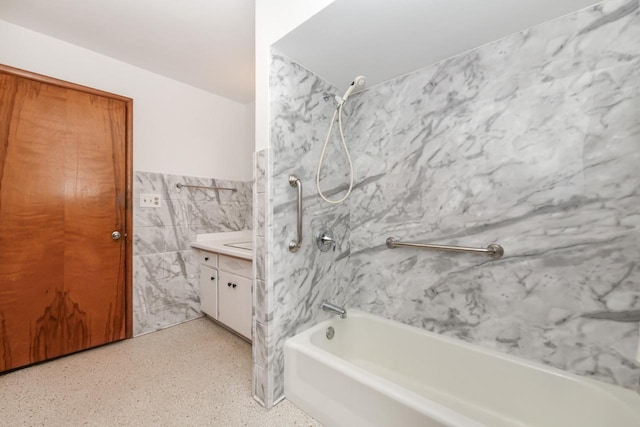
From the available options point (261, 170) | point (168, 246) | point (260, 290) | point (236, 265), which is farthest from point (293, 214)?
point (168, 246)

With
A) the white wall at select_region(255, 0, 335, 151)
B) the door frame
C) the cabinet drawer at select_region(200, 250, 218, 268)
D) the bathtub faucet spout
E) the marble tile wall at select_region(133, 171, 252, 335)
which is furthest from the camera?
the cabinet drawer at select_region(200, 250, 218, 268)

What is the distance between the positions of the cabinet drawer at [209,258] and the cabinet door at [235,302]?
0.15 m

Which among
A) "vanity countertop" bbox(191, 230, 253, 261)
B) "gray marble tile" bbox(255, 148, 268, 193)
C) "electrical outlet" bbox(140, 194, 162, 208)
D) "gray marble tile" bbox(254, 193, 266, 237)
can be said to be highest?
A: "gray marble tile" bbox(255, 148, 268, 193)

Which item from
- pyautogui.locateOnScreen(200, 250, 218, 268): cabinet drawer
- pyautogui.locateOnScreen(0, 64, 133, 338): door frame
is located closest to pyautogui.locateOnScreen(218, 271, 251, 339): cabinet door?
pyautogui.locateOnScreen(200, 250, 218, 268): cabinet drawer

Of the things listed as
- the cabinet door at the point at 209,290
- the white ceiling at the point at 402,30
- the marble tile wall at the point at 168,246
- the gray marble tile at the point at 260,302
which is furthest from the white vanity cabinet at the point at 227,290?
the white ceiling at the point at 402,30

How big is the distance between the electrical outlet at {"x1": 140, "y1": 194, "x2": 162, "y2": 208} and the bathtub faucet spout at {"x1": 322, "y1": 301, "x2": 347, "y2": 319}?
178 centimetres

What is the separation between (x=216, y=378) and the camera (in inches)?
63.2

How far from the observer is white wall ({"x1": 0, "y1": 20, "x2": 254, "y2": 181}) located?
176cm

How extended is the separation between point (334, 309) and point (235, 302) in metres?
0.88

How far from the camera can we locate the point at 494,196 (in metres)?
1.33

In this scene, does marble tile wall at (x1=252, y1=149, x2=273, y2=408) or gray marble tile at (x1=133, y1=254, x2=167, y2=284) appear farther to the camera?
gray marble tile at (x1=133, y1=254, x2=167, y2=284)

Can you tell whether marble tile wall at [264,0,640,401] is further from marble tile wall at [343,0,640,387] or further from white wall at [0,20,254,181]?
white wall at [0,20,254,181]

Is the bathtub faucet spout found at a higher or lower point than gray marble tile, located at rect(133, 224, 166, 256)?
lower

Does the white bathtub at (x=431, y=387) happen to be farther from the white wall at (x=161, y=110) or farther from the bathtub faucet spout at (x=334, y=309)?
the white wall at (x=161, y=110)
